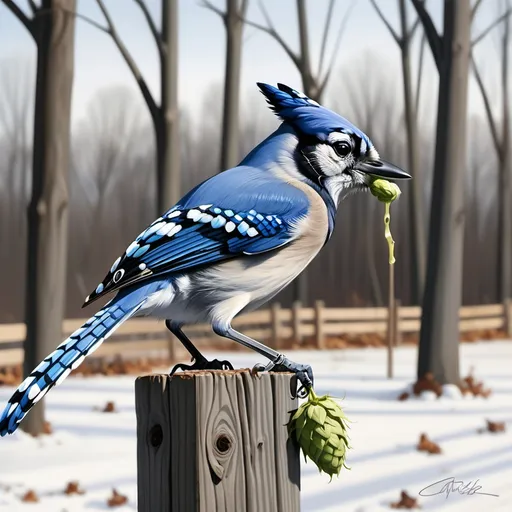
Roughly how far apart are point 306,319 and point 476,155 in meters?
23.6

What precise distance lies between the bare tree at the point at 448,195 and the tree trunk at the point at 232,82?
575cm

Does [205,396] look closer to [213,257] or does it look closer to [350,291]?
[213,257]

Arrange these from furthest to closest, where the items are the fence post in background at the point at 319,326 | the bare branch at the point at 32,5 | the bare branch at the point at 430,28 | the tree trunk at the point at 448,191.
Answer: the fence post in background at the point at 319,326 → the bare branch at the point at 430,28 → the tree trunk at the point at 448,191 → the bare branch at the point at 32,5

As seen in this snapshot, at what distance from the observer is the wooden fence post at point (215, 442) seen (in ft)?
8.95

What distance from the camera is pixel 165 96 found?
12.8m

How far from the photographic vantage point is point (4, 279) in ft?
108

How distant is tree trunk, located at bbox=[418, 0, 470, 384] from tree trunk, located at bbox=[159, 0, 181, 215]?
13.3ft

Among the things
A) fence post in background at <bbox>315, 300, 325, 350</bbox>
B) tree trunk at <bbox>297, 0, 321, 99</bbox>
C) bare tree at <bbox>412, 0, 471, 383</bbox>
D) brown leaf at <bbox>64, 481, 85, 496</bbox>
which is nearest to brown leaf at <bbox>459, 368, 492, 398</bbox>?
bare tree at <bbox>412, 0, 471, 383</bbox>

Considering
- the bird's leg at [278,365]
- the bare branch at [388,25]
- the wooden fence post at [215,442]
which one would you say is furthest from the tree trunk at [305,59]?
the wooden fence post at [215,442]

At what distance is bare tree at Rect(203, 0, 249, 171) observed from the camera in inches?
620

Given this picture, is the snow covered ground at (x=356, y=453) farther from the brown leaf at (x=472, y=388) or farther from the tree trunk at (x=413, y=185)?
the tree trunk at (x=413, y=185)

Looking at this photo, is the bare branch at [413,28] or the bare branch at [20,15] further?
the bare branch at [413,28]

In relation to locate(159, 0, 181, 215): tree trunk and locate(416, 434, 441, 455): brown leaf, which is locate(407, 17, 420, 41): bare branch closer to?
locate(159, 0, 181, 215): tree trunk

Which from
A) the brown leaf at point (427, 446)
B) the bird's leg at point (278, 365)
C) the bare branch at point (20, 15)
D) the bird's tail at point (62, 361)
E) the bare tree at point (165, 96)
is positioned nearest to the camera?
the bird's tail at point (62, 361)
